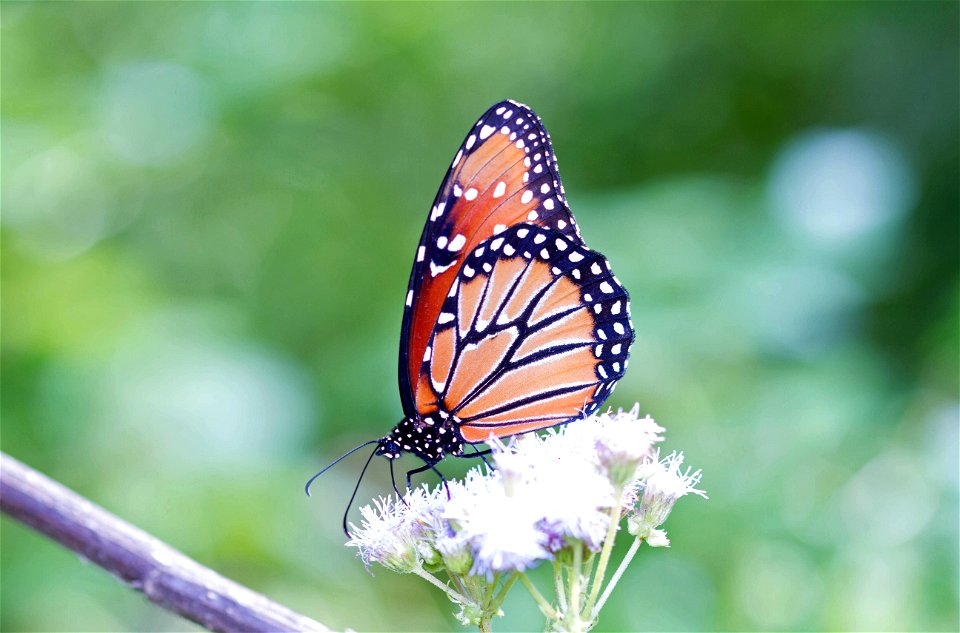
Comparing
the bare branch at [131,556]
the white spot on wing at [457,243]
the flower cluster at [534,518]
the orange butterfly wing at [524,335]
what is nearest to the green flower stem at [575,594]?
the flower cluster at [534,518]

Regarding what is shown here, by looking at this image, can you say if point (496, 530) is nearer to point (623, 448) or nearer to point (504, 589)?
point (504, 589)

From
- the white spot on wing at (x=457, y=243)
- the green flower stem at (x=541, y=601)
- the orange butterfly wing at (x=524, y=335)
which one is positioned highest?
the white spot on wing at (x=457, y=243)

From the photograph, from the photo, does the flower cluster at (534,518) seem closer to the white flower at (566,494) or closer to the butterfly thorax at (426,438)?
the white flower at (566,494)

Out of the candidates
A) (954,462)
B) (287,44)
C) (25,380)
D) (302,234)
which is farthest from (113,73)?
(954,462)

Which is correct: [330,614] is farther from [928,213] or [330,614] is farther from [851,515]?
[928,213]

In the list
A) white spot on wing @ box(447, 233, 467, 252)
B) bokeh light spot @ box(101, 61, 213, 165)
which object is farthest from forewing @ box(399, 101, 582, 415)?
bokeh light spot @ box(101, 61, 213, 165)

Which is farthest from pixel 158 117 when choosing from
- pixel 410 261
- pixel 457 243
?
pixel 457 243

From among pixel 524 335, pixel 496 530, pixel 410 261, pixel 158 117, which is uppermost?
pixel 158 117
